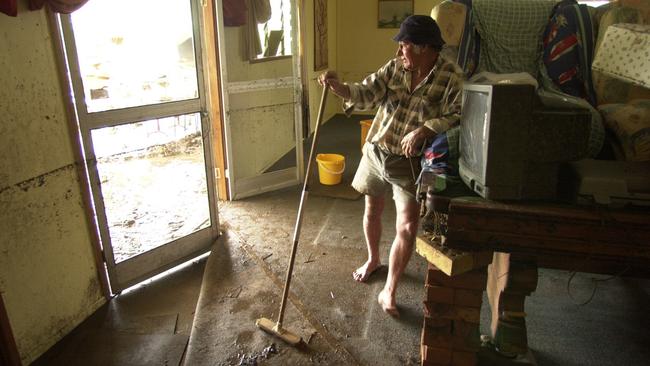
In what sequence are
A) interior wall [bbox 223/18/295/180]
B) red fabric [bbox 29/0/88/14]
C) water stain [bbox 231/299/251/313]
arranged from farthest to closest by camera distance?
interior wall [bbox 223/18/295/180] < water stain [bbox 231/299/251/313] < red fabric [bbox 29/0/88/14]

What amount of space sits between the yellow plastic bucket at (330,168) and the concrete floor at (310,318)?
122cm

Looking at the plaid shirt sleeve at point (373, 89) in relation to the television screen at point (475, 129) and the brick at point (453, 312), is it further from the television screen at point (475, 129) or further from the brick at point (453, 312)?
the brick at point (453, 312)

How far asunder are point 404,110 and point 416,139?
261 mm

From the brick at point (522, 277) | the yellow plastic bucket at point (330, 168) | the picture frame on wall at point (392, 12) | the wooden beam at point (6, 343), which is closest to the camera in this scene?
the brick at point (522, 277)

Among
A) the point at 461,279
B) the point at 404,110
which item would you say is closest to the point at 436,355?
the point at 461,279

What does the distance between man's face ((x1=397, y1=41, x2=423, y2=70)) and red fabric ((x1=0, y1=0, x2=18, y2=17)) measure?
1582 millimetres

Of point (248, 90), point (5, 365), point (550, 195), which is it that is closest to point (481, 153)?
point (550, 195)

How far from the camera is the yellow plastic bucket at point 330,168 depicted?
421 cm

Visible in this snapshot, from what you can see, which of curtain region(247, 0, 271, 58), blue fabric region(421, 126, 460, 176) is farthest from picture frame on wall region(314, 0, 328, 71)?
blue fabric region(421, 126, 460, 176)

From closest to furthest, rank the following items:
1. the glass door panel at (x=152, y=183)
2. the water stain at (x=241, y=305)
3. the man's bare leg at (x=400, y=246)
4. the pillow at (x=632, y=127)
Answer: the pillow at (x=632, y=127) < the man's bare leg at (x=400, y=246) < the water stain at (x=241, y=305) < the glass door panel at (x=152, y=183)

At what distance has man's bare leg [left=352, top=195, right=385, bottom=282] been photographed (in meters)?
2.51

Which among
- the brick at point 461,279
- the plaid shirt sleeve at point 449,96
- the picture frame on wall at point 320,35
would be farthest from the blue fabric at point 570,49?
the picture frame on wall at point 320,35

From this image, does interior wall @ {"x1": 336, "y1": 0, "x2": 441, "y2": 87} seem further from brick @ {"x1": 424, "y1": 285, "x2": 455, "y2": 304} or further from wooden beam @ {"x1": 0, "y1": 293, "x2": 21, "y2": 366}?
wooden beam @ {"x1": 0, "y1": 293, "x2": 21, "y2": 366}

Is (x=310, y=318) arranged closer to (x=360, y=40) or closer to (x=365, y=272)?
(x=365, y=272)
